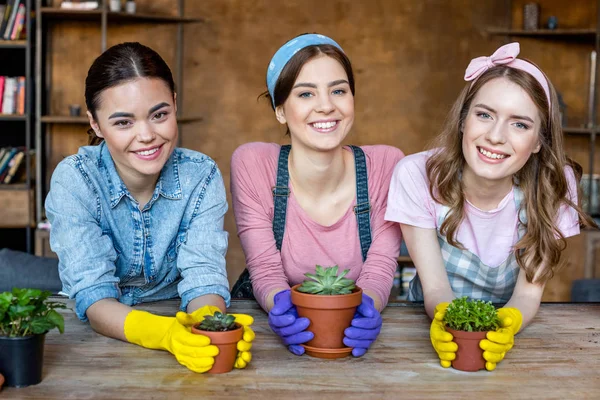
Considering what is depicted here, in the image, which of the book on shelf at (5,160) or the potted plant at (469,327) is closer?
the potted plant at (469,327)

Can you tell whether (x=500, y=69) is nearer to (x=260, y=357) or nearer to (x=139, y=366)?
(x=260, y=357)

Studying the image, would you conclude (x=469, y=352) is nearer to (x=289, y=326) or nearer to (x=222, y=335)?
(x=289, y=326)

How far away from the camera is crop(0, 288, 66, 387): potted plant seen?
3.83ft

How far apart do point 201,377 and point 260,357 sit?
0.15 meters

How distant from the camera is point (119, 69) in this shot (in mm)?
1640

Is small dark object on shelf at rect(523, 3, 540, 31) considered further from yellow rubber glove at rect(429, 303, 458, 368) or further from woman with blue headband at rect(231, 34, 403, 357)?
yellow rubber glove at rect(429, 303, 458, 368)

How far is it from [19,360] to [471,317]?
79 centimetres

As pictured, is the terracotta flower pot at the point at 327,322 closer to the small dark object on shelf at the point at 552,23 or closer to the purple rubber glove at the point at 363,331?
the purple rubber glove at the point at 363,331

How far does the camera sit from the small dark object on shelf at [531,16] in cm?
445

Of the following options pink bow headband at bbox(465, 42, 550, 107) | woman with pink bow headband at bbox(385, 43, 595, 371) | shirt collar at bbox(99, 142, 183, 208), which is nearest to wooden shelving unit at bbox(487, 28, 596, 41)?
woman with pink bow headband at bbox(385, 43, 595, 371)

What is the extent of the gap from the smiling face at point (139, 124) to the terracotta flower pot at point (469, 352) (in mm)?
794

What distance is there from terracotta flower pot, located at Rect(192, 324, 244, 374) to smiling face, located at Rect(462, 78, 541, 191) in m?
0.76

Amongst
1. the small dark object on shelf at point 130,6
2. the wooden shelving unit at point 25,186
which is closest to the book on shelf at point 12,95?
the wooden shelving unit at point 25,186

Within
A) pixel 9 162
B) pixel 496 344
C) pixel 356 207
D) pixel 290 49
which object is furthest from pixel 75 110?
pixel 496 344
